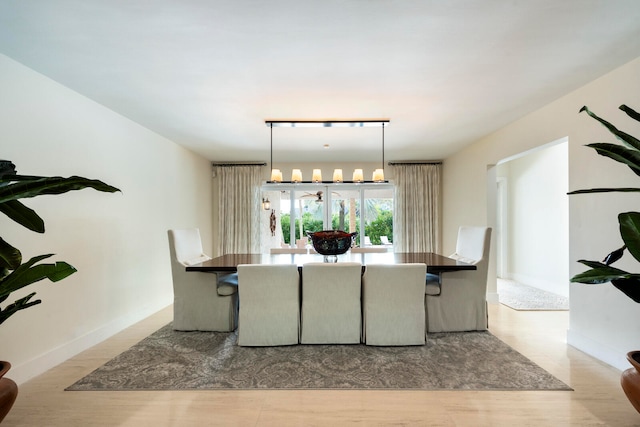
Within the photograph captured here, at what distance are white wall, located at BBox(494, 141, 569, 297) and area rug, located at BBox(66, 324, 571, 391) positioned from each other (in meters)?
3.01

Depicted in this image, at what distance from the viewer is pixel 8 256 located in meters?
1.42

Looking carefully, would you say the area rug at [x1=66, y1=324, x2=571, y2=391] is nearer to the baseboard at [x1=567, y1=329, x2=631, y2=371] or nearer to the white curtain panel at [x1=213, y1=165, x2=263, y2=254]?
the baseboard at [x1=567, y1=329, x2=631, y2=371]

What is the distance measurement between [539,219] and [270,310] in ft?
16.6

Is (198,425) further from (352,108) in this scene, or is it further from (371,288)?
(352,108)

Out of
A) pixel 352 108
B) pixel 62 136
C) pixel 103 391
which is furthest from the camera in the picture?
pixel 352 108

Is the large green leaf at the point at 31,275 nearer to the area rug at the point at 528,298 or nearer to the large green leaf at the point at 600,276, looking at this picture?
the large green leaf at the point at 600,276

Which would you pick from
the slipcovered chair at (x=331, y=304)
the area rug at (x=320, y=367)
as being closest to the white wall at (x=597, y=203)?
the area rug at (x=320, y=367)

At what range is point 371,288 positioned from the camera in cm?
295

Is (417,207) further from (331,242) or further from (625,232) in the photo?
(625,232)

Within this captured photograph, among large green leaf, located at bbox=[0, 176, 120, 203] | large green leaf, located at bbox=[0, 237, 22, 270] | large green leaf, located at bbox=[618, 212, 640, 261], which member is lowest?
large green leaf, located at bbox=[0, 237, 22, 270]

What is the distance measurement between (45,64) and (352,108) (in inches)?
103

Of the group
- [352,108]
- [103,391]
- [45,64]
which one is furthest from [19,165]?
[352,108]

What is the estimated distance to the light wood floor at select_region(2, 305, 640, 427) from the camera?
6.07ft

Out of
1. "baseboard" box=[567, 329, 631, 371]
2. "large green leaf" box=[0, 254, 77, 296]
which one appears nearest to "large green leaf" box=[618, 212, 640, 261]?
"baseboard" box=[567, 329, 631, 371]
